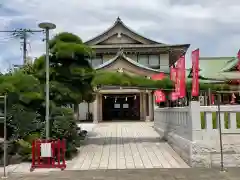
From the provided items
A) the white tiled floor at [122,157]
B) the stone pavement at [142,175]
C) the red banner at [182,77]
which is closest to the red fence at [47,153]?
the white tiled floor at [122,157]

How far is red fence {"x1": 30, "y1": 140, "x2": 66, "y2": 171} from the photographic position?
981 cm

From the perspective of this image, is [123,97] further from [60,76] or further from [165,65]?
[60,76]

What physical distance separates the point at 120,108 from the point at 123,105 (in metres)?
0.46

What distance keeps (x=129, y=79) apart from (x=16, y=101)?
4.94 meters

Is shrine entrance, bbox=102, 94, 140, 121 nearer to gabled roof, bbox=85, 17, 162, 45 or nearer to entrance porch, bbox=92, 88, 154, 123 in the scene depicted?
entrance porch, bbox=92, 88, 154, 123

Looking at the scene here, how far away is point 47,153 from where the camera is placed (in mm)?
9797

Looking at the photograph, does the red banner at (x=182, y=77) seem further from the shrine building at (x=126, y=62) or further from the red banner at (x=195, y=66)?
the shrine building at (x=126, y=62)

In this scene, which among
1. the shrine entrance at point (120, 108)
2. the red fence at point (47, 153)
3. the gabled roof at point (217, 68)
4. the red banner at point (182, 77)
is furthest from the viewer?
the shrine entrance at point (120, 108)

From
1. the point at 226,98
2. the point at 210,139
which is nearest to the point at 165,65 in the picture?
the point at 226,98

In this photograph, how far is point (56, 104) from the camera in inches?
486

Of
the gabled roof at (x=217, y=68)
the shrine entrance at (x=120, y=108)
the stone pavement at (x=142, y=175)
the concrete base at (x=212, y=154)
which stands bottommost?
the stone pavement at (x=142, y=175)

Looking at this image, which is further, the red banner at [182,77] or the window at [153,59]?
the window at [153,59]

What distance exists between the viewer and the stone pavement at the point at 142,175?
8414mm

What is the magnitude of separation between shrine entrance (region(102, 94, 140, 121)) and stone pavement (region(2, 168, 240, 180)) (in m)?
23.7
